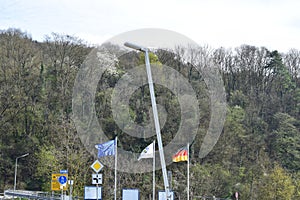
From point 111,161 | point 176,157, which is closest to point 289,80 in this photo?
point 111,161

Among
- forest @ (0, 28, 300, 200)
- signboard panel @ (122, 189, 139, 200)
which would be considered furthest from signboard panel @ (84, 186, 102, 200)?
forest @ (0, 28, 300, 200)

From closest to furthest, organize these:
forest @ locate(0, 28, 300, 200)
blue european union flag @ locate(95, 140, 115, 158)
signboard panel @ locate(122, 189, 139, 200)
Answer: signboard panel @ locate(122, 189, 139, 200)
blue european union flag @ locate(95, 140, 115, 158)
forest @ locate(0, 28, 300, 200)

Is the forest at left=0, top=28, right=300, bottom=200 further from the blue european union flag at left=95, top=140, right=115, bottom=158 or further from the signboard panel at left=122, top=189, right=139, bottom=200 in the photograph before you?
the signboard panel at left=122, top=189, right=139, bottom=200

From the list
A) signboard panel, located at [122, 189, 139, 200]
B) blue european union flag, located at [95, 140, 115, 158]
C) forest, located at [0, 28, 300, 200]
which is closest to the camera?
signboard panel, located at [122, 189, 139, 200]

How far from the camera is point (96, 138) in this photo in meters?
56.7

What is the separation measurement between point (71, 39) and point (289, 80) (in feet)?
105

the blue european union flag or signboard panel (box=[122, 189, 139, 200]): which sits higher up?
Result: the blue european union flag

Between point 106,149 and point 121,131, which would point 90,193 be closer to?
point 106,149

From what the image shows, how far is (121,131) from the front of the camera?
59156 millimetres

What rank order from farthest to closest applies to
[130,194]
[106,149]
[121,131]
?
1. [121,131]
2. [106,149]
3. [130,194]

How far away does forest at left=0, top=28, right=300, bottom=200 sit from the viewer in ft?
182

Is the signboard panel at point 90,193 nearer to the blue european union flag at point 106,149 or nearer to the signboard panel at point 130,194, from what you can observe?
the signboard panel at point 130,194

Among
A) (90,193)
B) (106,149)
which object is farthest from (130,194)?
(106,149)

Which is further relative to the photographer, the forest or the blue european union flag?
the forest
